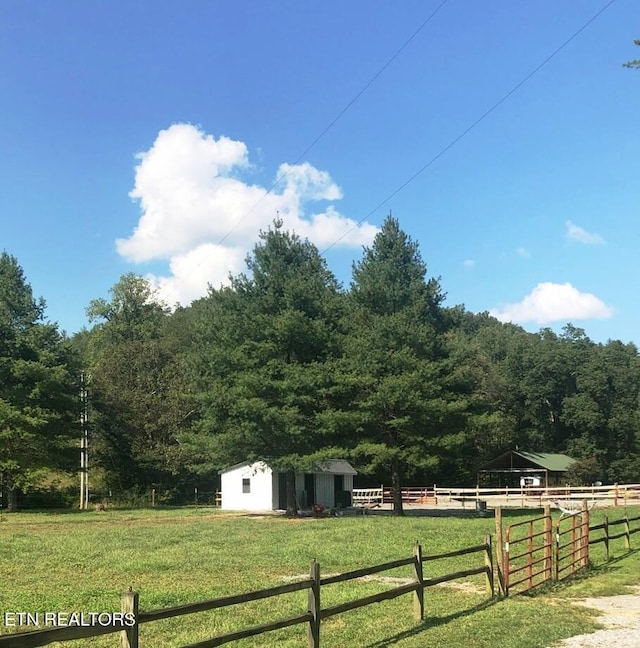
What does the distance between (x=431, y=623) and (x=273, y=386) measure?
83.3 feet

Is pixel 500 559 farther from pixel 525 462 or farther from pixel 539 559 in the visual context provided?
pixel 525 462

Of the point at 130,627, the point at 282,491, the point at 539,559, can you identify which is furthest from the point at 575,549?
the point at 282,491

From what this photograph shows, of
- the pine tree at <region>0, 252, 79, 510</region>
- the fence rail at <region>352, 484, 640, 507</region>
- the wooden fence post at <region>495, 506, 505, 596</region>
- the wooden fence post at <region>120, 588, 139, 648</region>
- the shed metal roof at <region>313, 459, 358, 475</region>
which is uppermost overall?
the pine tree at <region>0, 252, 79, 510</region>

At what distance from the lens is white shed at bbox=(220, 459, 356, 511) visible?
Answer: 4097 cm

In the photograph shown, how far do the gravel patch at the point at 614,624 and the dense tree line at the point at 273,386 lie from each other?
20.8 meters

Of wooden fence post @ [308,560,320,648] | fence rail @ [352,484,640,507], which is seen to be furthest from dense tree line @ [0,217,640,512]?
wooden fence post @ [308,560,320,648]

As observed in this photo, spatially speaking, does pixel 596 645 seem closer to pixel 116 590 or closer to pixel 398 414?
pixel 116 590

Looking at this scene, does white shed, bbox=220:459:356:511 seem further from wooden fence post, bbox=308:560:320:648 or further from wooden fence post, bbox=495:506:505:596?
wooden fence post, bbox=308:560:320:648

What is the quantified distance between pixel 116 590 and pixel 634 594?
8980 mm

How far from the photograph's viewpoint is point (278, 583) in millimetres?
12727

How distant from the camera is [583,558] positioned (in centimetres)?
1463

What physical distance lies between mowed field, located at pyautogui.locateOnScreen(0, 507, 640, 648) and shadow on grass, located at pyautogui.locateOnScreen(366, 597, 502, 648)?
0.02m

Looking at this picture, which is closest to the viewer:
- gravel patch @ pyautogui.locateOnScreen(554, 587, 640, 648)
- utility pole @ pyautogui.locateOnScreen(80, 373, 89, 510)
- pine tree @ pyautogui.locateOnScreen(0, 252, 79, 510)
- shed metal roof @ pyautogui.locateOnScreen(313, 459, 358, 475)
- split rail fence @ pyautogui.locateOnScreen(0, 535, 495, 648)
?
split rail fence @ pyautogui.locateOnScreen(0, 535, 495, 648)

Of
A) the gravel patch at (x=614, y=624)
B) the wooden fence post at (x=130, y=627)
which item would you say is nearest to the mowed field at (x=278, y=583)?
the gravel patch at (x=614, y=624)
